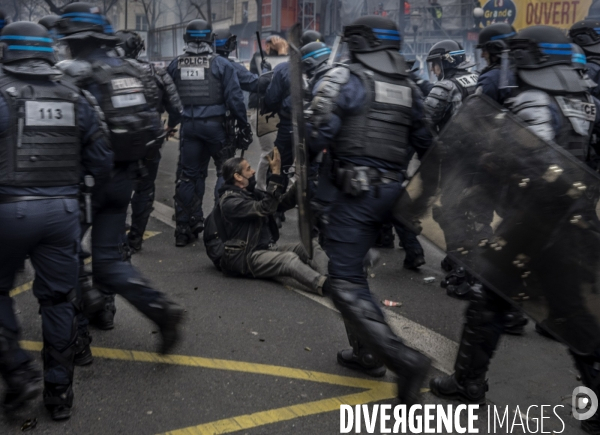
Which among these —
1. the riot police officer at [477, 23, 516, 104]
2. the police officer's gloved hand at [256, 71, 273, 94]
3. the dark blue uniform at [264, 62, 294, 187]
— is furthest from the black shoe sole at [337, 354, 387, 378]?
the police officer's gloved hand at [256, 71, 273, 94]

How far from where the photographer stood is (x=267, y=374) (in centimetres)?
428

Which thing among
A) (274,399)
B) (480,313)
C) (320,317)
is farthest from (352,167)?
(320,317)

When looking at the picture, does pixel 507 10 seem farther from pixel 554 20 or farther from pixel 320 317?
pixel 320 317

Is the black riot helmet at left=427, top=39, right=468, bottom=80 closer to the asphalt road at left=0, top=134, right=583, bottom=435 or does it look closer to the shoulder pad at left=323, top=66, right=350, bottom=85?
the asphalt road at left=0, top=134, right=583, bottom=435

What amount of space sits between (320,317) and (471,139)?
2226 millimetres

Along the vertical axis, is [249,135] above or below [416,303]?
above

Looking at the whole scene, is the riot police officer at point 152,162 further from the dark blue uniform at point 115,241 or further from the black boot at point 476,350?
the black boot at point 476,350

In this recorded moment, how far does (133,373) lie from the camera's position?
429cm

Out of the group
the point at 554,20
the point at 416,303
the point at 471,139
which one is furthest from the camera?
the point at 554,20

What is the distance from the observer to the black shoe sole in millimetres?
4301

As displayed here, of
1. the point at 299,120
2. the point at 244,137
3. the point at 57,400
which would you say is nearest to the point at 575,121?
the point at 299,120

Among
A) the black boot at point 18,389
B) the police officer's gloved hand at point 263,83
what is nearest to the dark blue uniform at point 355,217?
the black boot at point 18,389

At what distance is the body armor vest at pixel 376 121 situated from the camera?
12.5ft

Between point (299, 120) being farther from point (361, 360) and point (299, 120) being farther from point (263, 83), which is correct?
point (263, 83)
